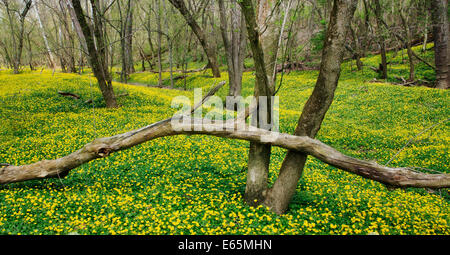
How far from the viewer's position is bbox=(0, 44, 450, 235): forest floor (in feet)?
16.1

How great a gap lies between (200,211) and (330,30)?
13.0ft

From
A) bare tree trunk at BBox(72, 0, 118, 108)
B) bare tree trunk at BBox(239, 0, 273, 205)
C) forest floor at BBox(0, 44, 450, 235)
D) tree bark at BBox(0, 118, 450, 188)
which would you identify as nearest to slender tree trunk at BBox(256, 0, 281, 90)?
bare tree trunk at BBox(239, 0, 273, 205)

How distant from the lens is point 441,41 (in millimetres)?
16547

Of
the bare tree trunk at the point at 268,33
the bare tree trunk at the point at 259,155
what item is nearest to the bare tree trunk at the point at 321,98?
the bare tree trunk at the point at 259,155

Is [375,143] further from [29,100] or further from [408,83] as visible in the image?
[29,100]

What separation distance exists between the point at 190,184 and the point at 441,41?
721 inches

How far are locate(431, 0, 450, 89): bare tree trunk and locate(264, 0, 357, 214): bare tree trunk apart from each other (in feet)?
52.7

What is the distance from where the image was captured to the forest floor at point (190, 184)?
4922 mm

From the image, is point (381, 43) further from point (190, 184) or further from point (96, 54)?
point (190, 184)

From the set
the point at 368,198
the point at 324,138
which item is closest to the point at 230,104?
the point at 324,138

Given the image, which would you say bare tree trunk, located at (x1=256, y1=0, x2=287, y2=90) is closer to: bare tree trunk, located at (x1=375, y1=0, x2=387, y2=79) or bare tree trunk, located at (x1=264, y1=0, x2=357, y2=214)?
bare tree trunk, located at (x1=264, y1=0, x2=357, y2=214)

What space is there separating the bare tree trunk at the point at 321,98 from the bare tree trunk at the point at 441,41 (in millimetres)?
16051

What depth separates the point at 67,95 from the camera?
53.4 feet

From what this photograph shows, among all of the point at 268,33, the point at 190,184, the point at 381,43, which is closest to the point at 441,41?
the point at 381,43
